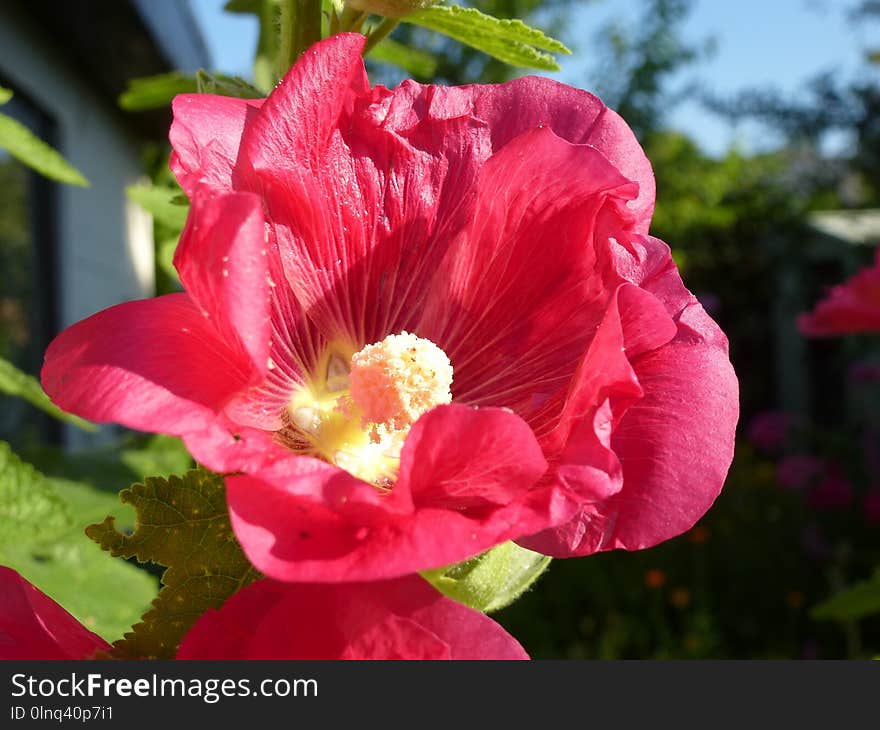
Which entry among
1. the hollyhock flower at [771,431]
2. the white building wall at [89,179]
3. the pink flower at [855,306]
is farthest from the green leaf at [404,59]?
the hollyhock flower at [771,431]

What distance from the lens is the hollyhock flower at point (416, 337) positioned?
19.7 inches

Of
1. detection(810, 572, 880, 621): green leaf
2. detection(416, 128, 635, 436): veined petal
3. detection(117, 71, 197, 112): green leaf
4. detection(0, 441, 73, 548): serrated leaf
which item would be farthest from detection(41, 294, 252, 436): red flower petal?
detection(810, 572, 880, 621): green leaf

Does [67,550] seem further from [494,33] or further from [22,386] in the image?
[494,33]

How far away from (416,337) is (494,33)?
236 millimetres

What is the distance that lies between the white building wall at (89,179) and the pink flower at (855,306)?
99.1 inches

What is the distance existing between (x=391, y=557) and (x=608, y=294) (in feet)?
0.90

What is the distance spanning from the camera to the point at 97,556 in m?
1.17

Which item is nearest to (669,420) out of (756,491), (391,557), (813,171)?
(391,557)

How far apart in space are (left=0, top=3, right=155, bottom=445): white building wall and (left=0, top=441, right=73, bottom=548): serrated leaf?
2989 mm

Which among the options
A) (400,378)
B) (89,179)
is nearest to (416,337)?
(400,378)

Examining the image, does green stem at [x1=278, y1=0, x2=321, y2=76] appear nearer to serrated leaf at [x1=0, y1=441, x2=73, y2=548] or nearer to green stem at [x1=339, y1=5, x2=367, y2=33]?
green stem at [x1=339, y1=5, x2=367, y2=33]

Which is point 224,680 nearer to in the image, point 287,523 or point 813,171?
point 287,523

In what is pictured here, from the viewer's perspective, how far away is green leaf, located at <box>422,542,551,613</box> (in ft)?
1.79

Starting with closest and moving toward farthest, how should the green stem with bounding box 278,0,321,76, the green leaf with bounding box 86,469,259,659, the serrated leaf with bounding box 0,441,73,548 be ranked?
the green leaf with bounding box 86,469,259,659 < the green stem with bounding box 278,0,321,76 < the serrated leaf with bounding box 0,441,73,548
